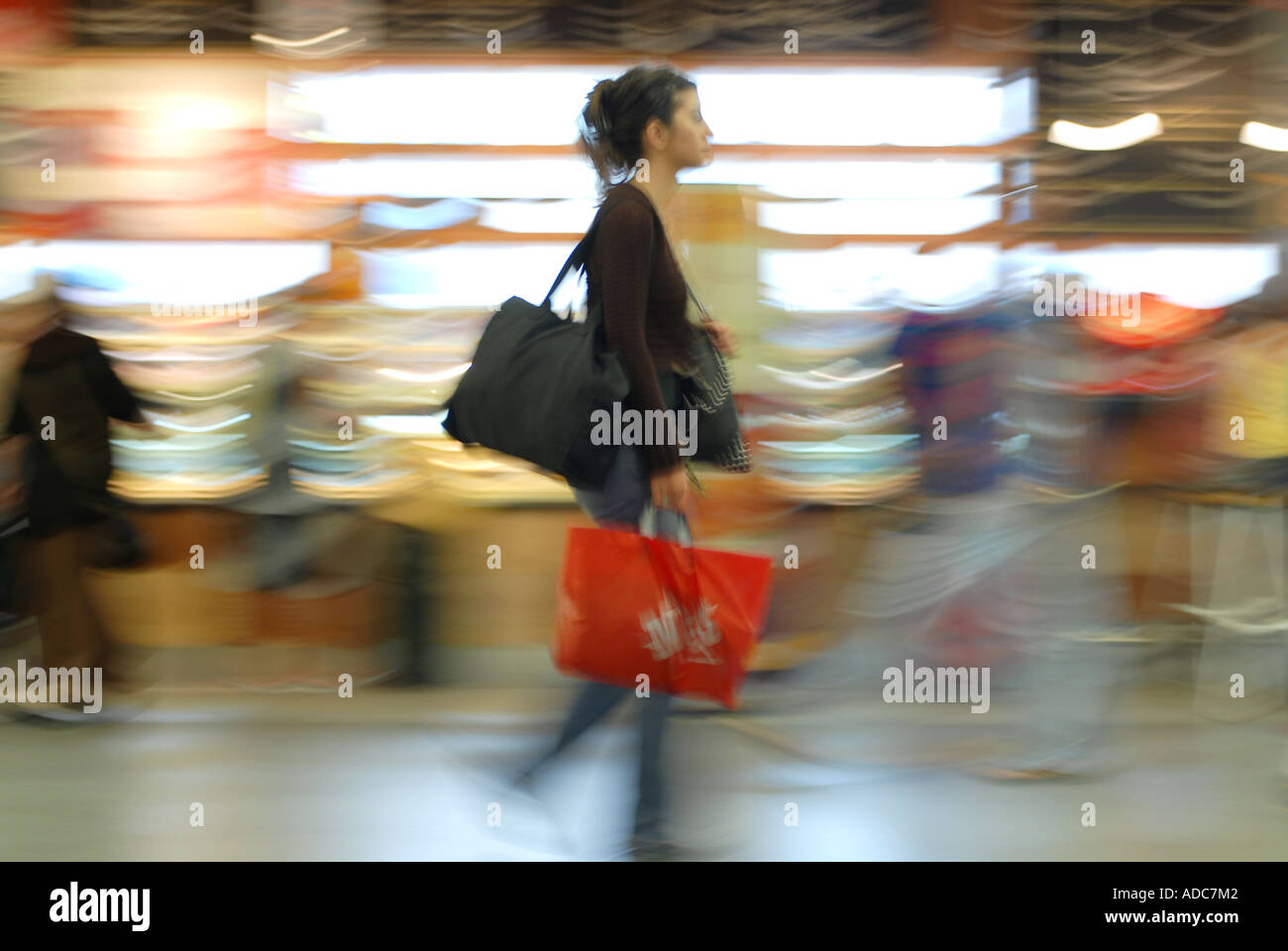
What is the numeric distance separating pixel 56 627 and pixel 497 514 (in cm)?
144

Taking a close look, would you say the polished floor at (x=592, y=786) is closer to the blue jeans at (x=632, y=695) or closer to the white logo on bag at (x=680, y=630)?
the blue jeans at (x=632, y=695)

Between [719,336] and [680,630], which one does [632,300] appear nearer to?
[719,336]

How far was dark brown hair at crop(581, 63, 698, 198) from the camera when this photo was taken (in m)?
2.41

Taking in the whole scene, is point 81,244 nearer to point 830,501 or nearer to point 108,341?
point 108,341

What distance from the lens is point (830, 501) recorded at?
440cm

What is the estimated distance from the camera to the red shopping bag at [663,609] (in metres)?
2.24

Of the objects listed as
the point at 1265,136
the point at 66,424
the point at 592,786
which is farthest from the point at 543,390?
the point at 1265,136

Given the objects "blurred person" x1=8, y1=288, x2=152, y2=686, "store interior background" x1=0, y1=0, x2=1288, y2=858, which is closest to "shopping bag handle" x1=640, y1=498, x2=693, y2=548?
"store interior background" x1=0, y1=0, x2=1288, y2=858

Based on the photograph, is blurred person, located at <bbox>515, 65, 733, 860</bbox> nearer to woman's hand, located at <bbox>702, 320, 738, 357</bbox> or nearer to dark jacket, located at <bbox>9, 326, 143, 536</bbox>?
woman's hand, located at <bbox>702, 320, 738, 357</bbox>

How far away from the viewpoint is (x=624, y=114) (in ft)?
7.96

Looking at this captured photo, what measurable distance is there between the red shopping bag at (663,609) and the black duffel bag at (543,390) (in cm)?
15

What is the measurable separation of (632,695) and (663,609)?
24 cm

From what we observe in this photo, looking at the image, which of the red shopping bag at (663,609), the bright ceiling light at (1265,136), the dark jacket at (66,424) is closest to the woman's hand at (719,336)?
the red shopping bag at (663,609)

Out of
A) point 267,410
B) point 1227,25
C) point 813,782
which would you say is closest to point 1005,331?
point 813,782
